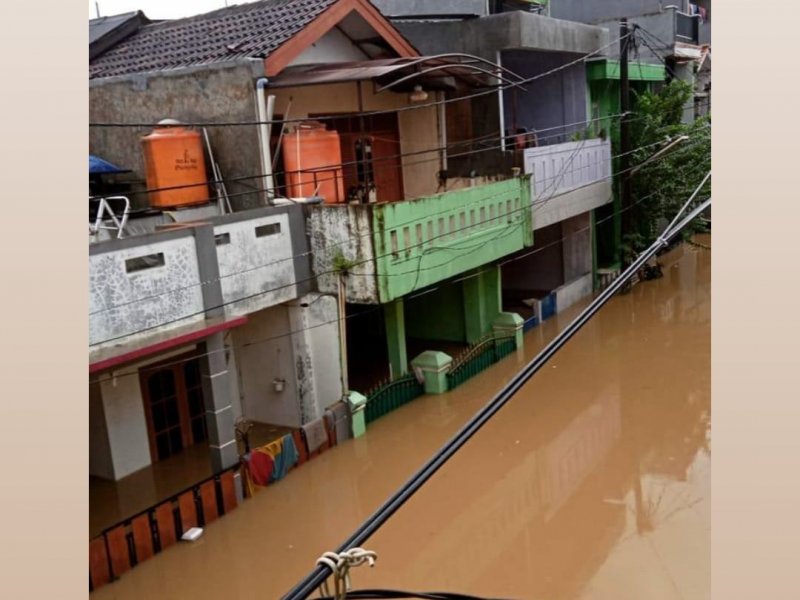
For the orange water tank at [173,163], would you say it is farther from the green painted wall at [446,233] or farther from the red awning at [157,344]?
the green painted wall at [446,233]

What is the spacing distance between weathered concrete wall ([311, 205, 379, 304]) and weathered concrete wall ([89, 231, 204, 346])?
1.98 m

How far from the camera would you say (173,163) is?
10.2 meters


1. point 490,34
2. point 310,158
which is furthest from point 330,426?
point 490,34

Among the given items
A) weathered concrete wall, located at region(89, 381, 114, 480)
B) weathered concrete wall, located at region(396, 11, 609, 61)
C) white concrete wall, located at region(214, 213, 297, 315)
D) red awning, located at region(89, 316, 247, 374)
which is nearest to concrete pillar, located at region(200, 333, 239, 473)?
red awning, located at region(89, 316, 247, 374)

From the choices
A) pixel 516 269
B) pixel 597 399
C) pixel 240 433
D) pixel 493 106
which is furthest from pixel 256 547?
pixel 516 269

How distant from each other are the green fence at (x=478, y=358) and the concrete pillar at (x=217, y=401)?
4.25m

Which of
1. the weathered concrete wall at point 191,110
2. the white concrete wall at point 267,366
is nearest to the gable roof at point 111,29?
the weathered concrete wall at point 191,110

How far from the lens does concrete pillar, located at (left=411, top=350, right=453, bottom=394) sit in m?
12.3

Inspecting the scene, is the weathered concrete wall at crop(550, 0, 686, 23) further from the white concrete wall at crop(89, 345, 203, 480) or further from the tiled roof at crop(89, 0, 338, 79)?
the white concrete wall at crop(89, 345, 203, 480)

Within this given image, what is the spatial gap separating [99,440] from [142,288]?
2.18 m

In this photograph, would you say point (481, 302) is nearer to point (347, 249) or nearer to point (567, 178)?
point (567, 178)

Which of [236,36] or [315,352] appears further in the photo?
[236,36]

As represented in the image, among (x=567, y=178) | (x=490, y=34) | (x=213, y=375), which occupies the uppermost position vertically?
(x=490, y=34)

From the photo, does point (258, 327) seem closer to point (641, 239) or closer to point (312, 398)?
point (312, 398)
